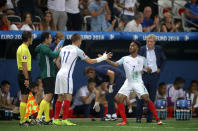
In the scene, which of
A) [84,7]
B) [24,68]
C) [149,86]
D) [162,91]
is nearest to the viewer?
[24,68]

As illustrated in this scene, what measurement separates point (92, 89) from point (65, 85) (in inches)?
180

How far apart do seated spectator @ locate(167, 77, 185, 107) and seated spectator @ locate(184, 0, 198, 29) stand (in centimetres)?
211

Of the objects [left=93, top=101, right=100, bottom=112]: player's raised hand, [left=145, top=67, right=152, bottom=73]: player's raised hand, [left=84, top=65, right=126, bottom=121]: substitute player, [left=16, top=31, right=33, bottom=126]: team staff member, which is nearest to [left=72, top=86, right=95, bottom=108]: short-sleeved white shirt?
[left=93, top=101, right=100, bottom=112]: player's raised hand

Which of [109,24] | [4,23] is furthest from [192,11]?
[4,23]

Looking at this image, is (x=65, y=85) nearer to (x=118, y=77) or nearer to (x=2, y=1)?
(x=118, y=77)

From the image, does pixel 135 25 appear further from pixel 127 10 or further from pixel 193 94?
pixel 193 94

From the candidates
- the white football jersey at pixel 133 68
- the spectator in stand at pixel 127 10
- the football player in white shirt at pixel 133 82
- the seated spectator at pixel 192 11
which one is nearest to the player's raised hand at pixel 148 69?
the football player in white shirt at pixel 133 82

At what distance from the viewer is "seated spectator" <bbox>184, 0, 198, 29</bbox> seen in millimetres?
18109

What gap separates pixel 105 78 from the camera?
1448cm

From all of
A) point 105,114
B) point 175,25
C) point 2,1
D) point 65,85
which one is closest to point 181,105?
point 105,114

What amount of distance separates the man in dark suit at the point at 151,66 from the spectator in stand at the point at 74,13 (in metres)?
3.30

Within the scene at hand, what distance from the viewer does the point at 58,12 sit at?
1584 centimetres

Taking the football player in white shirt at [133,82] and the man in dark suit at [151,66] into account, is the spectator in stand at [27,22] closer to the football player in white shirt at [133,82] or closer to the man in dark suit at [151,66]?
the man in dark suit at [151,66]

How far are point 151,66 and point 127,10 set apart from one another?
13.8 feet
